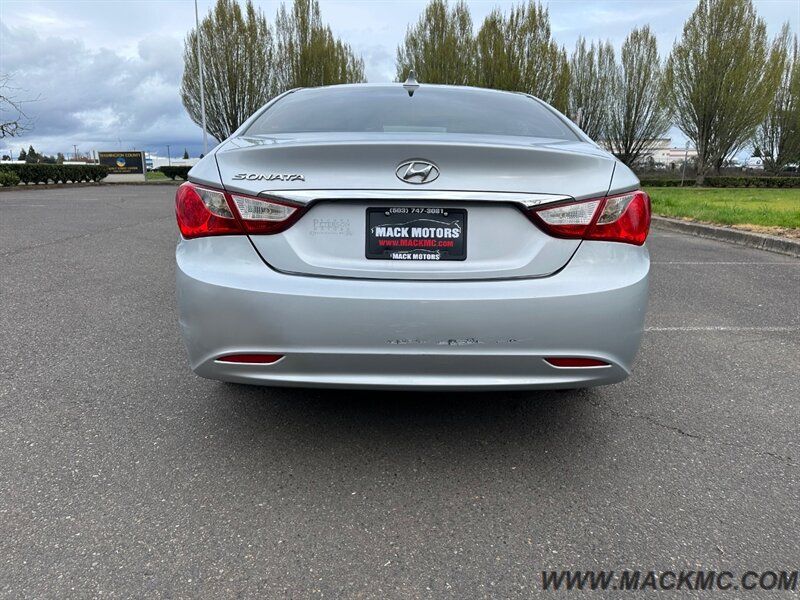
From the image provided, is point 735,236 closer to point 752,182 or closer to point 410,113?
point 410,113

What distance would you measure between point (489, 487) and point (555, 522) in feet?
0.91

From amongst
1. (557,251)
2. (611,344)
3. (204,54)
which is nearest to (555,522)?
(611,344)

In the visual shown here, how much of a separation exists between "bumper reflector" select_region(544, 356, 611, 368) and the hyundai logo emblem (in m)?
→ 0.74

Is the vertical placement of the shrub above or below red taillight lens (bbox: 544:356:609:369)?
above

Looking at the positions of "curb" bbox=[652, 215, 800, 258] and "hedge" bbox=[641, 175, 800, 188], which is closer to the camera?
"curb" bbox=[652, 215, 800, 258]

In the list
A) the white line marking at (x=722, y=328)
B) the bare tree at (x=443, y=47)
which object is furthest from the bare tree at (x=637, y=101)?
the white line marking at (x=722, y=328)

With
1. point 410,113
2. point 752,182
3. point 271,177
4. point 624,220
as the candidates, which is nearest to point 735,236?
point 410,113

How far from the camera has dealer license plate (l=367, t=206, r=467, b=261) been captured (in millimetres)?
2025

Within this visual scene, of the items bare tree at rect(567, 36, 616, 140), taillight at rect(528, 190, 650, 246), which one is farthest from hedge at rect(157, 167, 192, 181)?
taillight at rect(528, 190, 650, 246)

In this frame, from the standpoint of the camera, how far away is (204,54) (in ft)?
109

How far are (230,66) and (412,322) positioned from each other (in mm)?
34898

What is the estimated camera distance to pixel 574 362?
2.11 meters

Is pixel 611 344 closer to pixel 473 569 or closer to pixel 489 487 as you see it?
pixel 489 487

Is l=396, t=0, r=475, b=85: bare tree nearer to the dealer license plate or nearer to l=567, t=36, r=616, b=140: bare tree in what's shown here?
l=567, t=36, r=616, b=140: bare tree
